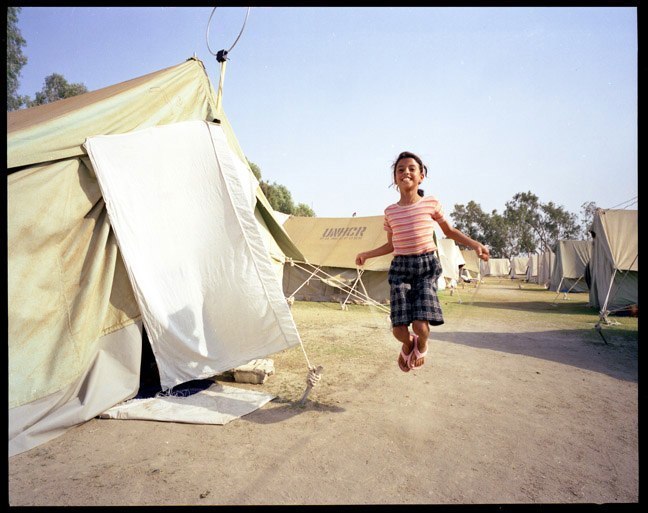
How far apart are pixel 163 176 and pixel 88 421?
2.34 m

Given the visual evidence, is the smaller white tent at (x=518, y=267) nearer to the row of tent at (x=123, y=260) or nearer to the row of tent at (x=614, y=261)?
the row of tent at (x=614, y=261)

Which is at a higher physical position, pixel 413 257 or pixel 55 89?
pixel 55 89

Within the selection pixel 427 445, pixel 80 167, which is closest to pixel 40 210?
pixel 80 167

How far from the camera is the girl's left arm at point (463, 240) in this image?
10.0ft

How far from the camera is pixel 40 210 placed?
3246 mm

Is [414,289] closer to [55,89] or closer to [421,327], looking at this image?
[421,327]

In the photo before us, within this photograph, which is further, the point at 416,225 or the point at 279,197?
the point at 279,197

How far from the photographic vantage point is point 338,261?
1392 cm

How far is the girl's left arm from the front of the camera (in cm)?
305

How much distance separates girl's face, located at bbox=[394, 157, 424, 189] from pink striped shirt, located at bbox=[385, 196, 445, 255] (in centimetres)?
17

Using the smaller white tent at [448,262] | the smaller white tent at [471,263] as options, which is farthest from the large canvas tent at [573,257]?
the smaller white tent at [471,263]

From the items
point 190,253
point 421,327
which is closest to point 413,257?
point 421,327

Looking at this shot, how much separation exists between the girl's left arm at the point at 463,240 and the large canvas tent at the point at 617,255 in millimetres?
9685

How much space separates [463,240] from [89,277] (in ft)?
10.7
